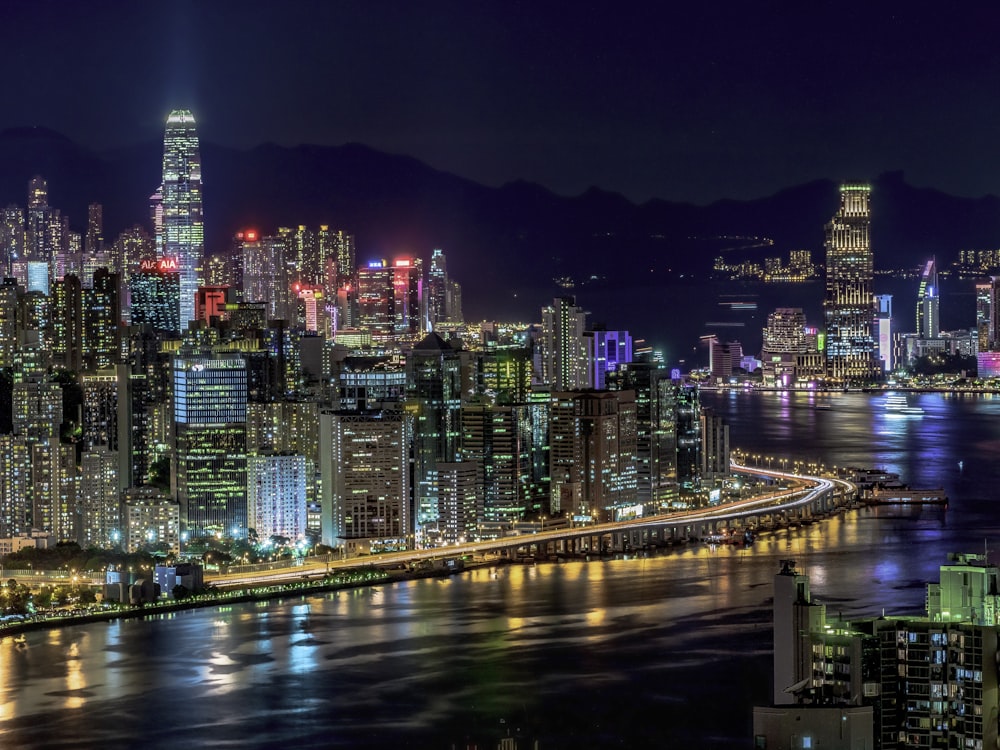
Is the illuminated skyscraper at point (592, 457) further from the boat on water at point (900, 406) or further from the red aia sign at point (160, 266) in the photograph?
the boat on water at point (900, 406)

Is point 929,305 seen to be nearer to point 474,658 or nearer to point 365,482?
point 365,482

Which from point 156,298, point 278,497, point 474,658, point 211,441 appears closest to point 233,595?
point 278,497

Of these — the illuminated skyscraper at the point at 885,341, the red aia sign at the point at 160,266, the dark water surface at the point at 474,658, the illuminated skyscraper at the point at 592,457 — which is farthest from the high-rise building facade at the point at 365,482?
the illuminated skyscraper at the point at 885,341

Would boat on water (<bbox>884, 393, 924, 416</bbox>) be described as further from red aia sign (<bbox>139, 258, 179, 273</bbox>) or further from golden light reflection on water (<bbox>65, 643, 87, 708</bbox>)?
golden light reflection on water (<bbox>65, 643, 87, 708</bbox>)

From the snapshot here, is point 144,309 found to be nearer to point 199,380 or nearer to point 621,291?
point 199,380

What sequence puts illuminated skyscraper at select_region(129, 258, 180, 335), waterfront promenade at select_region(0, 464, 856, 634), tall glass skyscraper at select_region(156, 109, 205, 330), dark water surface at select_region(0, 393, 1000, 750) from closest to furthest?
dark water surface at select_region(0, 393, 1000, 750)
waterfront promenade at select_region(0, 464, 856, 634)
illuminated skyscraper at select_region(129, 258, 180, 335)
tall glass skyscraper at select_region(156, 109, 205, 330)

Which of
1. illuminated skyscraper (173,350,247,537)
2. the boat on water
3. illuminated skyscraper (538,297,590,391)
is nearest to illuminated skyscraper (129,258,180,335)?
illuminated skyscraper (538,297,590,391)

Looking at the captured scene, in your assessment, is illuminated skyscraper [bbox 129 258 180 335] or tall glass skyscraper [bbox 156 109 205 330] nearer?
illuminated skyscraper [bbox 129 258 180 335]
